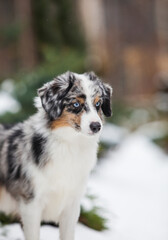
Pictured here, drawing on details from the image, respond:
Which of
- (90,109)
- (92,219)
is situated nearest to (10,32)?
(92,219)

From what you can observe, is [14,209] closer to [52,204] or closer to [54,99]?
[52,204]

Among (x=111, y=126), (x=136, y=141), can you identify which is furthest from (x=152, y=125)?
(x=111, y=126)

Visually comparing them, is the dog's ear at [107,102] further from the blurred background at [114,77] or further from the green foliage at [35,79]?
the green foliage at [35,79]

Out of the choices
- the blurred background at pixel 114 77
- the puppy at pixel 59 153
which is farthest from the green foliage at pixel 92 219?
the puppy at pixel 59 153

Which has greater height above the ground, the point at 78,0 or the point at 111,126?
the point at 78,0

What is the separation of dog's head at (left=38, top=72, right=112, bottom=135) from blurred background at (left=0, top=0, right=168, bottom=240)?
4.13 ft

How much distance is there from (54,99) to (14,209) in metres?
0.95

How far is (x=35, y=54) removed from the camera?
1251 centimetres

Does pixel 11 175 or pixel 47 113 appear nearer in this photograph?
pixel 47 113

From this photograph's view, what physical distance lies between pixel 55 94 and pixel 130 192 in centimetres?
400

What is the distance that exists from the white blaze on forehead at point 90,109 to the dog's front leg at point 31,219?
2.21 feet

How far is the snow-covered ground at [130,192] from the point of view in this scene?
441 centimetres

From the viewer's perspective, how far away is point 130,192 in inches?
268

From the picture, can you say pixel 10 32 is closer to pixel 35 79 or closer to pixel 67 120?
pixel 35 79
